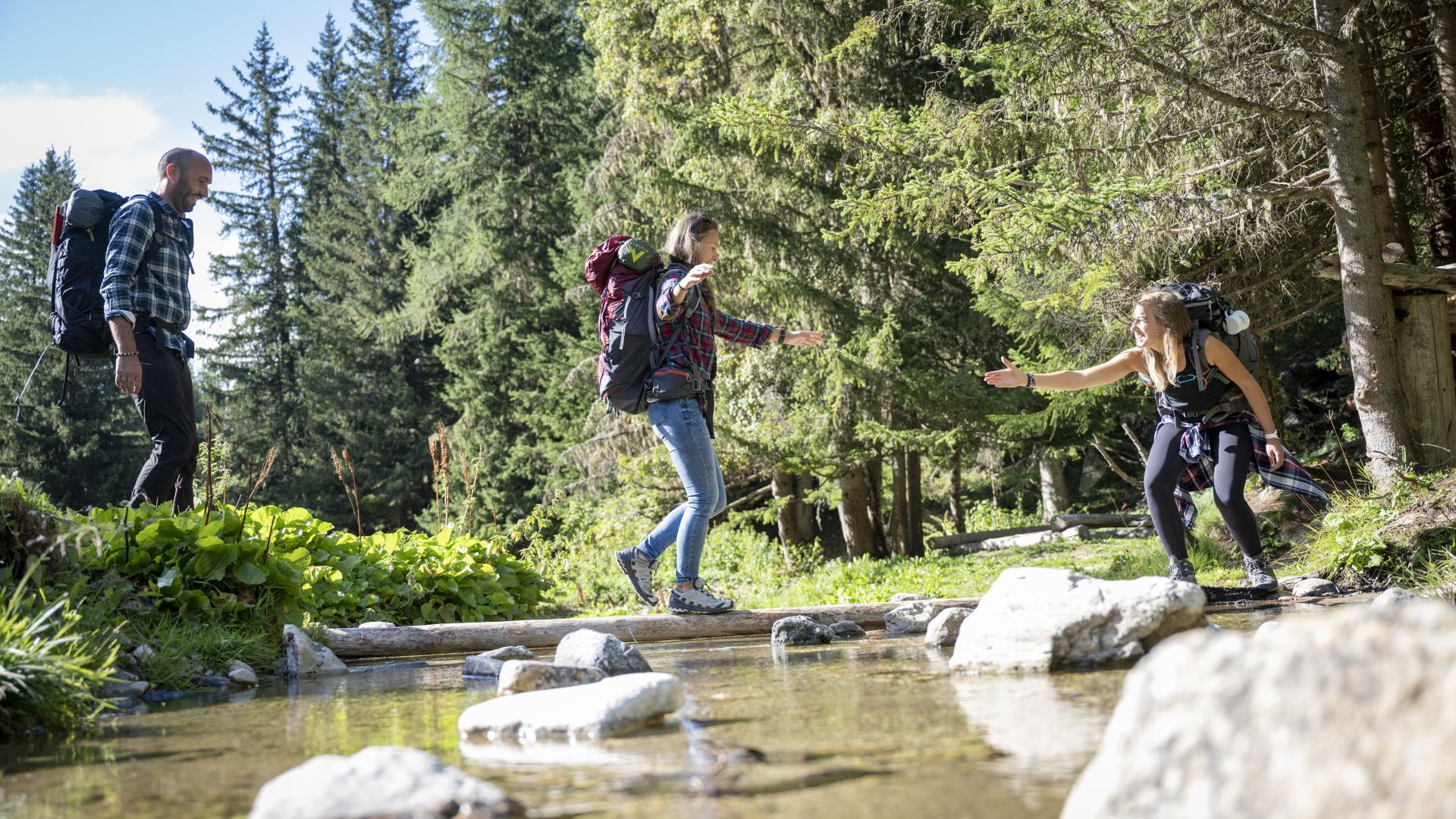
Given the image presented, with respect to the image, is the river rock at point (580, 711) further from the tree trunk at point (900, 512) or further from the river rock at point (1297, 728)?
the tree trunk at point (900, 512)

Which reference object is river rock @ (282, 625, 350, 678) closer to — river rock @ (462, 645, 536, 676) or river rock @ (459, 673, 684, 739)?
river rock @ (462, 645, 536, 676)

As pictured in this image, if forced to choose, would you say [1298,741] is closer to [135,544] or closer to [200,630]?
[200,630]

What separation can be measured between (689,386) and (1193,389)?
114 inches

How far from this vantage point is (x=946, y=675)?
4117 millimetres

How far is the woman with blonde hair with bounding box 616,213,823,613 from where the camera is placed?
233 inches

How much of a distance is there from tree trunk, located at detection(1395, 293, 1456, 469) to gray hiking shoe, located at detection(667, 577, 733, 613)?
17.8ft

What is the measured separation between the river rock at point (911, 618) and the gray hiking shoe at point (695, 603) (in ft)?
3.19

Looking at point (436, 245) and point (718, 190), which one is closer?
point (718, 190)

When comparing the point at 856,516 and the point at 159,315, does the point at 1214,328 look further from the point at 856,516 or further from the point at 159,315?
the point at 856,516

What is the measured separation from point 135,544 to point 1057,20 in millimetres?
6854

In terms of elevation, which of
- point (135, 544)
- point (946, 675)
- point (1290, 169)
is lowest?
point (946, 675)

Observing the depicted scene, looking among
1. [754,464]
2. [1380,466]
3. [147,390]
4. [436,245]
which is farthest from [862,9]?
[436,245]

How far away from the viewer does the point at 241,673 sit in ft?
16.0

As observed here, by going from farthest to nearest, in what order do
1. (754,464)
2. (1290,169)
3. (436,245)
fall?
(436,245) → (754,464) → (1290,169)
